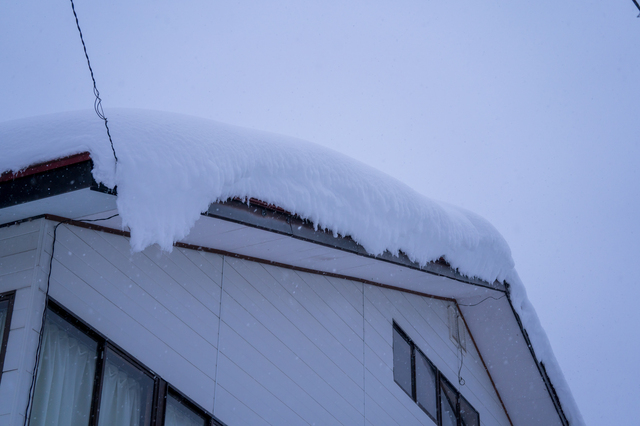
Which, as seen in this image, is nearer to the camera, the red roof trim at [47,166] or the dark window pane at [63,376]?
the red roof trim at [47,166]

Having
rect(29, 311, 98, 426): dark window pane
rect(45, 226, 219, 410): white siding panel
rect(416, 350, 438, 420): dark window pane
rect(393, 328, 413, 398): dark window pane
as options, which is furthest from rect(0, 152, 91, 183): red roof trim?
rect(416, 350, 438, 420): dark window pane

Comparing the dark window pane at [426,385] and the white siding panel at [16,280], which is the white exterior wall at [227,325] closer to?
the white siding panel at [16,280]

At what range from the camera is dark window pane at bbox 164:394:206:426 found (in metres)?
3.71

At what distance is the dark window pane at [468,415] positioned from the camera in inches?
272

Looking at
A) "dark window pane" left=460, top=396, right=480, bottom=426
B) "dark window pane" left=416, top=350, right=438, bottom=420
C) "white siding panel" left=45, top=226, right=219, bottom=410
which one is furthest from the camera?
"dark window pane" left=460, top=396, right=480, bottom=426

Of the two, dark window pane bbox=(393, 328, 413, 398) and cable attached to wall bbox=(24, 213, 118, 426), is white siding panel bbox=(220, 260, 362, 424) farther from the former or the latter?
cable attached to wall bbox=(24, 213, 118, 426)

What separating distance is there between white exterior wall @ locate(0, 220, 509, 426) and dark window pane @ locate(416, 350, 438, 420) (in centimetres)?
16

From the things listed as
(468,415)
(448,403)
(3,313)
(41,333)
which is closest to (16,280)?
(3,313)

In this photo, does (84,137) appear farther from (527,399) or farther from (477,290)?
(527,399)

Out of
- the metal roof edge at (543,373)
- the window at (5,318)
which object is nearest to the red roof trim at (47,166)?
the window at (5,318)

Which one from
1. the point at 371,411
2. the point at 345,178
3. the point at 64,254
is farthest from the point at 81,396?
the point at 371,411

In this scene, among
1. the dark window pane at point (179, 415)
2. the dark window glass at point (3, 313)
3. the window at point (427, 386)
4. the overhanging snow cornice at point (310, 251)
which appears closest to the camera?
the overhanging snow cornice at point (310, 251)

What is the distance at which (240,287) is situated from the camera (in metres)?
4.38

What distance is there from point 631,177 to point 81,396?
15738 cm
